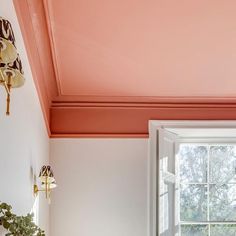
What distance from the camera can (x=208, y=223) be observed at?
4.58 meters

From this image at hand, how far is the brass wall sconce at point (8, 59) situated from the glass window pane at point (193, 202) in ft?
10.8

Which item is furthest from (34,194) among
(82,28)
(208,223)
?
(208,223)

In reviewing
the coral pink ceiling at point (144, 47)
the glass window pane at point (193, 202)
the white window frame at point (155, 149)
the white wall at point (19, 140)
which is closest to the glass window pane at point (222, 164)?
the glass window pane at point (193, 202)

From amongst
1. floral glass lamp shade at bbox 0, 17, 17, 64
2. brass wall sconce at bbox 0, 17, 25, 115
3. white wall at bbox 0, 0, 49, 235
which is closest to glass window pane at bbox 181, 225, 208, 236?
white wall at bbox 0, 0, 49, 235

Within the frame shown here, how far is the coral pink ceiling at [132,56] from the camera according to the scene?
2619 millimetres

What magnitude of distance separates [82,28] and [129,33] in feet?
0.94

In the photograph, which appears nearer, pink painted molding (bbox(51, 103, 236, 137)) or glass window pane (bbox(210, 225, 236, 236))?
pink painted molding (bbox(51, 103, 236, 137))

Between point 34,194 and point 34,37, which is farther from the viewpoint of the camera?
point 34,194

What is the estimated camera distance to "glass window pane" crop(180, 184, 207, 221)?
15.1 feet

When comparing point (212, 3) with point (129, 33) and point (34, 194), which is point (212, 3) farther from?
point (34, 194)

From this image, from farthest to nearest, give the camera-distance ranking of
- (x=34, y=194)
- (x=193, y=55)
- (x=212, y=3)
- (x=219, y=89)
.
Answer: (x=219, y=89) → (x=193, y=55) → (x=34, y=194) → (x=212, y=3)

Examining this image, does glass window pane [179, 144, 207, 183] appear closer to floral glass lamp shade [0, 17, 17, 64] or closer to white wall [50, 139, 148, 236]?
white wall [50, 139, 148, 236]

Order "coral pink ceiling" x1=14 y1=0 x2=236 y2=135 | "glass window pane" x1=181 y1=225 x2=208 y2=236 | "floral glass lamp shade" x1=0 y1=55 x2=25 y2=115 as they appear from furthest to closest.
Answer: "glass window pane" x1=181 y1=225 x2=208 y2=236 → "coral pink ceiling" x1=14 y1=0 x2=236 y2=135 → "floral glass lamp shade" x1=0 y1=55 x2=25 y2=115

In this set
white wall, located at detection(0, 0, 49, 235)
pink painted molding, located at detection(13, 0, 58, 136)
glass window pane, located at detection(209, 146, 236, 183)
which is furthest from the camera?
glass window pane, located at detection(209, 146, 236, 183)
